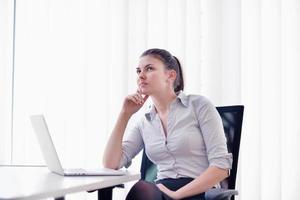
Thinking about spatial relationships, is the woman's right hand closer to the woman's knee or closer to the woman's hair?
the woman's hair

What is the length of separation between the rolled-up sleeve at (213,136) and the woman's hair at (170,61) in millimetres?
257

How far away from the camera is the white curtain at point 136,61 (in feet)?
7.89

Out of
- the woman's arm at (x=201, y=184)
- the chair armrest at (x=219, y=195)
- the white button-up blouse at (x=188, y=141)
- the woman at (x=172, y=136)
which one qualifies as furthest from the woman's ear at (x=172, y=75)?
the chair armrest at (x=219, y=195)

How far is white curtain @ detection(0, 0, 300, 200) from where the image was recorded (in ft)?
7.89

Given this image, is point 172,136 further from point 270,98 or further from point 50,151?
point 270,98

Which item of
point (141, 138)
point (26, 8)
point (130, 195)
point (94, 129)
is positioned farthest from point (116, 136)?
point (26, 8)

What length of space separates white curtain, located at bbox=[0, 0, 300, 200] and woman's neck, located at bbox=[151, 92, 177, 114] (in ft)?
2.07

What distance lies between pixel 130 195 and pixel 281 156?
44.0 inches

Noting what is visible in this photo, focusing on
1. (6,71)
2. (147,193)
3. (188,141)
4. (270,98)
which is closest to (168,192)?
(147,193)

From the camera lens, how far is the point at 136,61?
2760mm

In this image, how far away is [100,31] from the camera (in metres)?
2.85

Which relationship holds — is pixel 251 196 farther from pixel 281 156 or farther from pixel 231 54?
pixel 231 54

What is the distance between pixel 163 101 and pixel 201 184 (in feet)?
1.53

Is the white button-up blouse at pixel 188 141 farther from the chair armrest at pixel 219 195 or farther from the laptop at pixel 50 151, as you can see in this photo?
the laptop at pixel 50 151
